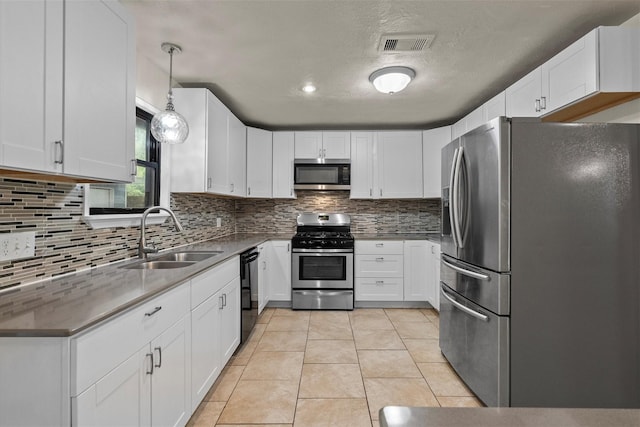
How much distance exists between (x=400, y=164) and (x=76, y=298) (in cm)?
372

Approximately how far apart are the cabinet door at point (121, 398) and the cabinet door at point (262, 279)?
2104 millimetres

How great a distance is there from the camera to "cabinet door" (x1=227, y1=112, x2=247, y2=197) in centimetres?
346

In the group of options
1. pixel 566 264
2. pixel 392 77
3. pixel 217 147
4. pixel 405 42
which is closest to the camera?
pixel 566 264

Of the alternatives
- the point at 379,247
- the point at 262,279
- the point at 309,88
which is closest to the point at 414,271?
the point at 379,247

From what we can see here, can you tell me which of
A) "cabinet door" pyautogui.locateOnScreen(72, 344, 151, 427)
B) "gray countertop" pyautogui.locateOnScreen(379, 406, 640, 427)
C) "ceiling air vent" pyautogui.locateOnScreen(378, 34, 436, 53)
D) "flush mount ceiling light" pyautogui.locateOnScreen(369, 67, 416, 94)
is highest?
"ceiling air vent" pyautogui.locateOnScreen(378, 34, 436, 53)

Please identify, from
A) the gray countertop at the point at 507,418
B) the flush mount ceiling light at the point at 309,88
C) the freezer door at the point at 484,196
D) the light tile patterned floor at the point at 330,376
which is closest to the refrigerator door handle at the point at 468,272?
the freezer door at the point at 484,196

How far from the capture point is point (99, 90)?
1431mm

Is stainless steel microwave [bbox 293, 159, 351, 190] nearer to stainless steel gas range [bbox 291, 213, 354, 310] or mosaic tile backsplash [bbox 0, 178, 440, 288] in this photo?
mosaic tile backsplash [bbox 0, 178, 440, 288]

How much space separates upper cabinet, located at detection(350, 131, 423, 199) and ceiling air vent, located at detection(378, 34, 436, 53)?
1978mm

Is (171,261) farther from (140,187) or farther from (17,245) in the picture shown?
(17,245)

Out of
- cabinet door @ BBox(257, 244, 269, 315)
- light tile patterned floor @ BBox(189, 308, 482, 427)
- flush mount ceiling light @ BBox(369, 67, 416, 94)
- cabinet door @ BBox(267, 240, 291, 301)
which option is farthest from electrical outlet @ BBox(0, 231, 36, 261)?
cabinet door @ BBox(267, 240, 291, 301)

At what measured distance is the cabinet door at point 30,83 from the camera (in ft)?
3.39

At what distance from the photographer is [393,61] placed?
2.49m

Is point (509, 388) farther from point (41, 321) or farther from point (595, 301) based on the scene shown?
point (41, 321)
